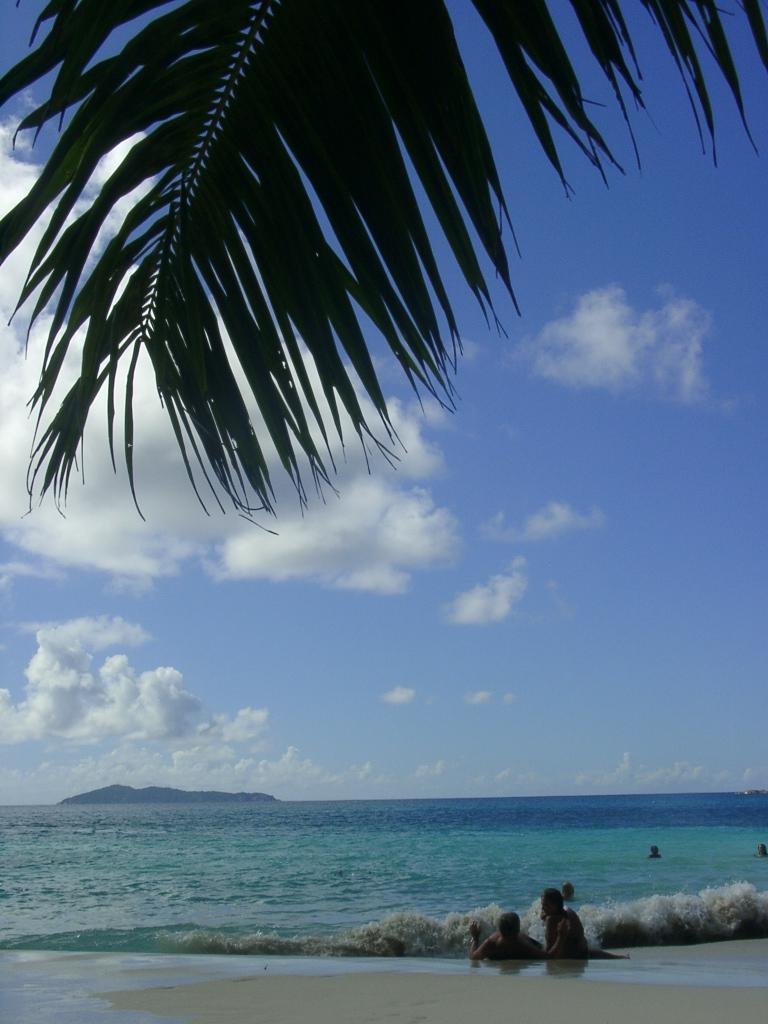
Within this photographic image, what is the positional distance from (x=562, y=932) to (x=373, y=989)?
2.60m

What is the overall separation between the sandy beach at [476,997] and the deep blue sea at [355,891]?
3523 mm

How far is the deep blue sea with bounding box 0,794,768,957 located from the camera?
43.5 ft

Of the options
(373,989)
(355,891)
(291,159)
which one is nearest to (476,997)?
(373,989)

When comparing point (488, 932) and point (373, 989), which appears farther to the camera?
point (488, 932)

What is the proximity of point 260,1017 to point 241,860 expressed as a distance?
971 inches

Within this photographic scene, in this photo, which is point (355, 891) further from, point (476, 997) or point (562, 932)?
point (476, 997)

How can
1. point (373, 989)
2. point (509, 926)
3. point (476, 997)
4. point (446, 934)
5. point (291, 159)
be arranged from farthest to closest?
point (446, 934), point (509, 926), point (373, 989), point (476, 997), point (291, 159)

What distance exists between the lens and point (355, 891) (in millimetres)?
20500

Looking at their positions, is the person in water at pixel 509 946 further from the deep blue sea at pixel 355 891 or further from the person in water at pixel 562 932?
the deep blue sea at pixel 355 891

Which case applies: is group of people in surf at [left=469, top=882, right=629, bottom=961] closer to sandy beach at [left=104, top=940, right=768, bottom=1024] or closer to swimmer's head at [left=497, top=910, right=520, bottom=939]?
swimmer's head at [left=497, top=910, right=520, bottom=939]

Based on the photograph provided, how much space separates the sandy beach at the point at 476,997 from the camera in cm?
664

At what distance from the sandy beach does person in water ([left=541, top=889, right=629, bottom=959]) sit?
1.19 feet

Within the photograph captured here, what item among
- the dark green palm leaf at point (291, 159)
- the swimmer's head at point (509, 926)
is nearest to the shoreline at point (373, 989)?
the swimmer's head at point (509, 926)

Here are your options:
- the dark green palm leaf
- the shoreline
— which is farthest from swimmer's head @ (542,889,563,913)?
the dark green palm leaf
